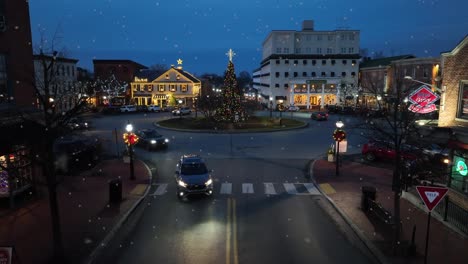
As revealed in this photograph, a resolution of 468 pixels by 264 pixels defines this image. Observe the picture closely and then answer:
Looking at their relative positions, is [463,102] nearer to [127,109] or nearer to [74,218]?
[74,218]

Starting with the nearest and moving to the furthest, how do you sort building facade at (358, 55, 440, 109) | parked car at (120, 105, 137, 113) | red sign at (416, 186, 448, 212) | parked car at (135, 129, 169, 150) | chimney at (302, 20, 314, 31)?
red sign at (416, 186, 448, 212) → parked car at (135, 129, 169, 150) → building facade at (358, 55, 440, 109) → parked car at (120, 105, 137, 113) → chimney at (302, 20, 314, 31)

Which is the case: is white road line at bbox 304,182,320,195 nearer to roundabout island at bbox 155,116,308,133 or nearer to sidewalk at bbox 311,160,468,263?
sidewalk at bbox 311,160,468,263

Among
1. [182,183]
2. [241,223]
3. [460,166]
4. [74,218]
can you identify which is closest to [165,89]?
[182,183]

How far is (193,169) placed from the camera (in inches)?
699

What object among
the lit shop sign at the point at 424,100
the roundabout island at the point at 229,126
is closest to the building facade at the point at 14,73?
the lit shop sign at the point at 424,100

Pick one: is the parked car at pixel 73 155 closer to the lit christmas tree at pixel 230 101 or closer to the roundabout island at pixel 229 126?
the roundabout island at pixel 229 126

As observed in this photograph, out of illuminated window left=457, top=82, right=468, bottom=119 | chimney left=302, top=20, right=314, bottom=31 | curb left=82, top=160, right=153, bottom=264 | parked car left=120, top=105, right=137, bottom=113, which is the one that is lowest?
curb left=82, top=160, right=153, bottom=264

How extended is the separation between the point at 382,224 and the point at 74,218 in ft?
37.9

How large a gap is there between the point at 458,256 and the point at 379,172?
36.4 feet

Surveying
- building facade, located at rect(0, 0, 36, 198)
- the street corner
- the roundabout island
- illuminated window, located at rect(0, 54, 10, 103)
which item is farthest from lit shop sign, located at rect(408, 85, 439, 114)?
the roundabout island

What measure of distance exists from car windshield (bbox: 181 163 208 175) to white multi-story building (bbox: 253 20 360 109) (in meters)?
61.4

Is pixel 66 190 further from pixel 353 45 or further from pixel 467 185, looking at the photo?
pixel 353 45

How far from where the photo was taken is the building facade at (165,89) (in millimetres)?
80750

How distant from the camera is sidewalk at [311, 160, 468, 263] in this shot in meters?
11.0
